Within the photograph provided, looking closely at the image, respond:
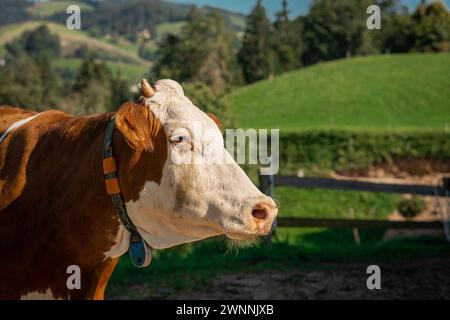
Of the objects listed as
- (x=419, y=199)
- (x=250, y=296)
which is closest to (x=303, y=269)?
(x=250, y=296)

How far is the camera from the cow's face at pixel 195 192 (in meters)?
2.57

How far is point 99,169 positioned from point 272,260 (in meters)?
7.82

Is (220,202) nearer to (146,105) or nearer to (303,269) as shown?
(146,105)

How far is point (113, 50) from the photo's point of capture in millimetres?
153625

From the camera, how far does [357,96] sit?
5319 centimetres

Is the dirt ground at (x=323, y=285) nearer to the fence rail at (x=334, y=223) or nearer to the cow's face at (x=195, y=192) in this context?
the fence rail at (x=334, y=223)

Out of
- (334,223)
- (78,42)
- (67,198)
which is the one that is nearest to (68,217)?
(67,198)

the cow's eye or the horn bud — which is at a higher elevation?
the horn bud

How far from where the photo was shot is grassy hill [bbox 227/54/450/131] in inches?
1876

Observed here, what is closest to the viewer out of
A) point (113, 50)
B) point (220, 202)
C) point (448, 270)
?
point (220, 202)

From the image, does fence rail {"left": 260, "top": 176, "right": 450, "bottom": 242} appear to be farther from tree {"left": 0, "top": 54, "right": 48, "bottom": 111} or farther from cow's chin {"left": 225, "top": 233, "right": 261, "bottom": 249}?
tree {"left": 0, "top": 54, "right": 48, "bottom": 111}

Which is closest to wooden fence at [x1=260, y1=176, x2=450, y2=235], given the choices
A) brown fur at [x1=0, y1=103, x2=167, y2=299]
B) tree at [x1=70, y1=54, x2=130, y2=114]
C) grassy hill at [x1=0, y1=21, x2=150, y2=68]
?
brown fur at [x1=0, y1=103, x2=167, y2=299]

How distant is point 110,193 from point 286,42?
8801cm

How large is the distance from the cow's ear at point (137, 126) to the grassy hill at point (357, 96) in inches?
1632
